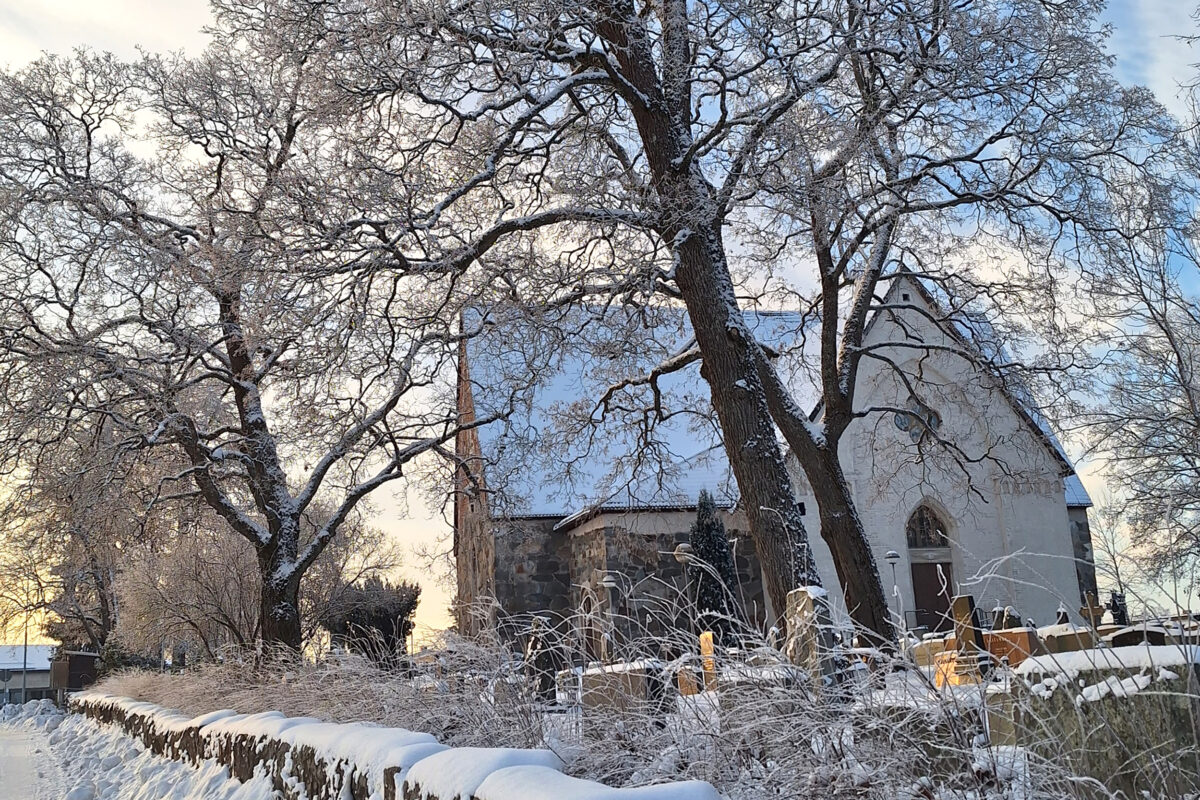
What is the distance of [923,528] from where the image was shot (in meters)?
22.9

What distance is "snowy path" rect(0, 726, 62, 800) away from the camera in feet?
38.8

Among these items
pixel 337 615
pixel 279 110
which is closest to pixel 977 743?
pixel 279 110

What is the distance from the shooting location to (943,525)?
22938mm

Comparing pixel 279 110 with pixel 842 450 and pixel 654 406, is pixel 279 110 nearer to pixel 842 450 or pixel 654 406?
pixel 654 406

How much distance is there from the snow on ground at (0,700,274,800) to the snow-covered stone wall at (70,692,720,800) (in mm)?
158

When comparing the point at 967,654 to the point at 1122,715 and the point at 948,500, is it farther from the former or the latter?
the point at 948,500

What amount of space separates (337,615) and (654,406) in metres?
17.9

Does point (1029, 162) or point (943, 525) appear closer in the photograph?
point (1029, 162)

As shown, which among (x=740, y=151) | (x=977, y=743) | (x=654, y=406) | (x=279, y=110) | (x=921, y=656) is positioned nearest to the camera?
(x=977, y=743)

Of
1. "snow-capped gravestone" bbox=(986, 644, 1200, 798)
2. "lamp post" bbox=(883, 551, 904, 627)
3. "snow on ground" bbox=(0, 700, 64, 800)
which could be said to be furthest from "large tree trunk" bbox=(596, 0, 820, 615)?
"snow on ground" bbox=(0, 700, 64, 800)

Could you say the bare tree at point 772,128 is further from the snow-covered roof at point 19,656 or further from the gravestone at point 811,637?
the snow-covered roof at point 19,656

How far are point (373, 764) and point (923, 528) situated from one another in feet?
64.6

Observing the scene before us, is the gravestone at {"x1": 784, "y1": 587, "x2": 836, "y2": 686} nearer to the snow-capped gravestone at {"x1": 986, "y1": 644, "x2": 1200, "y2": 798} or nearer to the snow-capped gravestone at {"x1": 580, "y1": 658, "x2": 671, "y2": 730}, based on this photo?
the snow-capped gravestone at {"x1": 580, "y1": 658, "x2": 671, "y2": 730}

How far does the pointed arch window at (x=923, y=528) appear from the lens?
74.5ft
